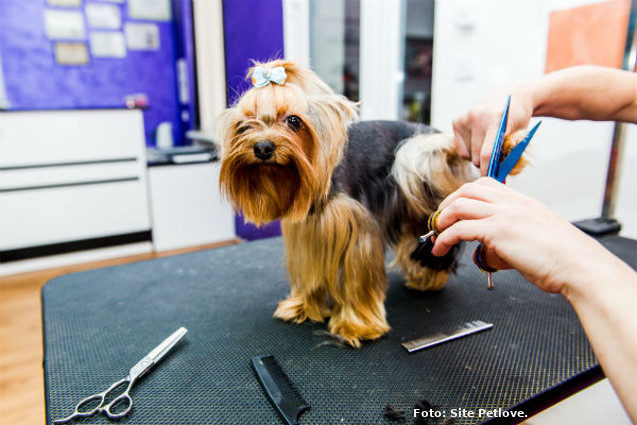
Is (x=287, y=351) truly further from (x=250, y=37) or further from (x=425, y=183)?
(x=250, y=37)

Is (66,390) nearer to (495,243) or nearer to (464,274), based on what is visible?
(495,243)

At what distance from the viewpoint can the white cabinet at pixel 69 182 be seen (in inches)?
119

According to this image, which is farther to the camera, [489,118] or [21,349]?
[21,349]

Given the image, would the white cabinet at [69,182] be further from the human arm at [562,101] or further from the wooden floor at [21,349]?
the human arm at [562,101]

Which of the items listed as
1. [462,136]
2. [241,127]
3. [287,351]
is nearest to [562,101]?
[462,136]

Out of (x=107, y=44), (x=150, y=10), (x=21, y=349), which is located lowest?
(x=21, y=349)

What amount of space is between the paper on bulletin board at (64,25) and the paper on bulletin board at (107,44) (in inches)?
4.4

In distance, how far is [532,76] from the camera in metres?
1.65

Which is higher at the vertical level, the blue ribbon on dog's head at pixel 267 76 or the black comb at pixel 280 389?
the blue ribbon on dog's head at pixel 267 76

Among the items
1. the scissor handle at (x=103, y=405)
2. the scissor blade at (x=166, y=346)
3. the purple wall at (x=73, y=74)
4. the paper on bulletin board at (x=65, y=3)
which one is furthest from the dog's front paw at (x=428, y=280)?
the paper on bulletin board at (x=65, y=3)

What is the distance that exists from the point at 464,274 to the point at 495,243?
86cm

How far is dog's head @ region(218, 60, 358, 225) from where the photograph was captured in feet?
2.89

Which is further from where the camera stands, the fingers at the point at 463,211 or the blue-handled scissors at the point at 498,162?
the blue-handled scissors at the point at 498,162

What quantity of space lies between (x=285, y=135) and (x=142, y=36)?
4.36 m
